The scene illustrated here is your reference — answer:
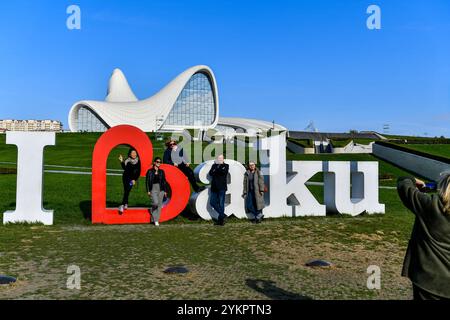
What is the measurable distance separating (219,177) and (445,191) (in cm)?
Result: 697

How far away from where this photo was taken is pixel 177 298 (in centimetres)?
443

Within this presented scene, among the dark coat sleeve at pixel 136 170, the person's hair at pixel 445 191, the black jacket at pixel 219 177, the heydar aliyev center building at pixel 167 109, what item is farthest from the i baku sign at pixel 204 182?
the heydar aliyev center building at pixel 167 109

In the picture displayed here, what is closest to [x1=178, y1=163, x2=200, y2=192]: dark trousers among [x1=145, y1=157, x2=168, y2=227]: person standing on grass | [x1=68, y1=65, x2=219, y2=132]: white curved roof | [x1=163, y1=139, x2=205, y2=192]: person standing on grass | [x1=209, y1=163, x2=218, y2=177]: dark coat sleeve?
[x1=163, y1=139, x2=205, y2=192]: person standing on grass

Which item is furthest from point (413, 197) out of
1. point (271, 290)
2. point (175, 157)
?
point (175, 157)

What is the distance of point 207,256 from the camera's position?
6.39m

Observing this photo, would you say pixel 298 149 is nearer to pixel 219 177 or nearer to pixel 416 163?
pixel 416 163

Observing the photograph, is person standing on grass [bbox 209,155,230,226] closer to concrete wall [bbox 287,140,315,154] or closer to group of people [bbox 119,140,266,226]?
group of people [bbox 119,140,266,226]

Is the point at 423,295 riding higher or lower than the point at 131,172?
lower

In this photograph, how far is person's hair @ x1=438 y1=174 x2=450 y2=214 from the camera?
2510 mm

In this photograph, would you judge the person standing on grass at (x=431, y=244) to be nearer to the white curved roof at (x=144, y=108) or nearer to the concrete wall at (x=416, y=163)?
the concrete wall at (x=416, y=163)

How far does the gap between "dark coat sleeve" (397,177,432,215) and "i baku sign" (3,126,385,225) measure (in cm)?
706

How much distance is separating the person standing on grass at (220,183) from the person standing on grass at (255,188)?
533 millimetres
